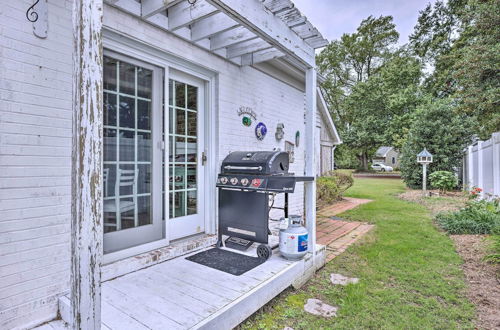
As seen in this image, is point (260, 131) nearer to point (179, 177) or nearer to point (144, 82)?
point (179, 177)

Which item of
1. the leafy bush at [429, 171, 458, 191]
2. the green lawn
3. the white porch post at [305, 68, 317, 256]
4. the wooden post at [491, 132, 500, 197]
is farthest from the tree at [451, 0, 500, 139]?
the white porch post at [305, 68, 317, 256]

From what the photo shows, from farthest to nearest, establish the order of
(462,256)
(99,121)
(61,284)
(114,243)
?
(462,256), (114,243), (61,284), (99,121)

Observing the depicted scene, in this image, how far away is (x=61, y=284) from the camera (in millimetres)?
1968

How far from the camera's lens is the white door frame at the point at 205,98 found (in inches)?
96.3

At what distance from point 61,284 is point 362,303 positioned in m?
2.41

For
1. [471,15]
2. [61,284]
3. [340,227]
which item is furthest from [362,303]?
[471,15]

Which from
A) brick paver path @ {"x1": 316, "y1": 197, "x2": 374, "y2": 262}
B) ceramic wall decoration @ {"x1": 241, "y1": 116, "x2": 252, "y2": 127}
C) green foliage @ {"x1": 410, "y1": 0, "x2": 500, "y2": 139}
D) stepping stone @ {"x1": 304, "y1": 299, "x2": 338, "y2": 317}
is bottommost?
stepping stone @ {"x1": 304, "y1": 299, "x2": 338, "y2": 317}

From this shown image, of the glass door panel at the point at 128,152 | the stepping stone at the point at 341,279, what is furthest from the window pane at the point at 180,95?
the stepping stone at the point at 341,279

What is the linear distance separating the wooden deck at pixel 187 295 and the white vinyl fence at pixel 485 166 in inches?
233

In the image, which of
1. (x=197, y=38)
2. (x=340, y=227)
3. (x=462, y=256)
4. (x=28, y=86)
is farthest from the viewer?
(x=340, y=227)

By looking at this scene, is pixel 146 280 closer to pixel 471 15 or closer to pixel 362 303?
pixel 362 303

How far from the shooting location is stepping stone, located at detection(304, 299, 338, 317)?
230 cm

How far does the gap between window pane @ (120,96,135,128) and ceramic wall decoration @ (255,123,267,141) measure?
6.16 feet

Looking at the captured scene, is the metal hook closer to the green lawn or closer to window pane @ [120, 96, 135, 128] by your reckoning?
window pane @ [120, 96, 135, 128]
